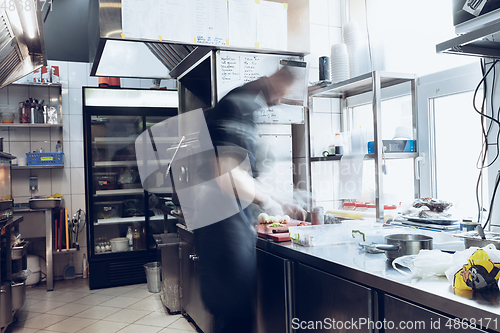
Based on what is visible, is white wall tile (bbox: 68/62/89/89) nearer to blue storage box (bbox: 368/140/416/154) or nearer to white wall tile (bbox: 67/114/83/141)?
white wall tile (bbox: 67/114/83/141)

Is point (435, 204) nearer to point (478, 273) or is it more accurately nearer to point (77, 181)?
point (478, 273)

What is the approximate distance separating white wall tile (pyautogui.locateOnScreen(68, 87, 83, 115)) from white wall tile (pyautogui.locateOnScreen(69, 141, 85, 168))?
41 centimetres

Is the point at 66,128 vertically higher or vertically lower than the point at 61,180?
higher

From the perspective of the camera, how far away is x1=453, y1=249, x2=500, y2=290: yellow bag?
3.85 feet

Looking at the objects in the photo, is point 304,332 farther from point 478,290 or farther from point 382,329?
point 478,290

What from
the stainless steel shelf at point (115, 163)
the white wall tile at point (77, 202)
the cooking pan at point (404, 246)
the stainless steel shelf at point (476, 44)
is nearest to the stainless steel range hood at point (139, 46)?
the stainless steel shelf at point (476, 44)

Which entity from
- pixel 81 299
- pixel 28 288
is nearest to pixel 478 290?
pixel 81 299

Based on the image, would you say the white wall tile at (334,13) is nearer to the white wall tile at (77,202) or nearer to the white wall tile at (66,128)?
the white wall tile at (66,128)

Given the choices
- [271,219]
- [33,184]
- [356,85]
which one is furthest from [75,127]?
[356,85]

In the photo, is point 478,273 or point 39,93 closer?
point 478,273

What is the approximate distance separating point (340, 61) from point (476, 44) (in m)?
1.20

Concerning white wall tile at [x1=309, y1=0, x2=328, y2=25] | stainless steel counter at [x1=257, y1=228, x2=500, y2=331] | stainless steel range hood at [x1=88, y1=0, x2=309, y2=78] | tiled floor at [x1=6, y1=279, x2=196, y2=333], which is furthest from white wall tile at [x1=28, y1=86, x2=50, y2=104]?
stainless steel counter at [x1=257, y1=228, x2=500, y2=331]

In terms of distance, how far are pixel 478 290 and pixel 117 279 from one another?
4.29 meters

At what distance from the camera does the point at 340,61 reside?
2.82 m
